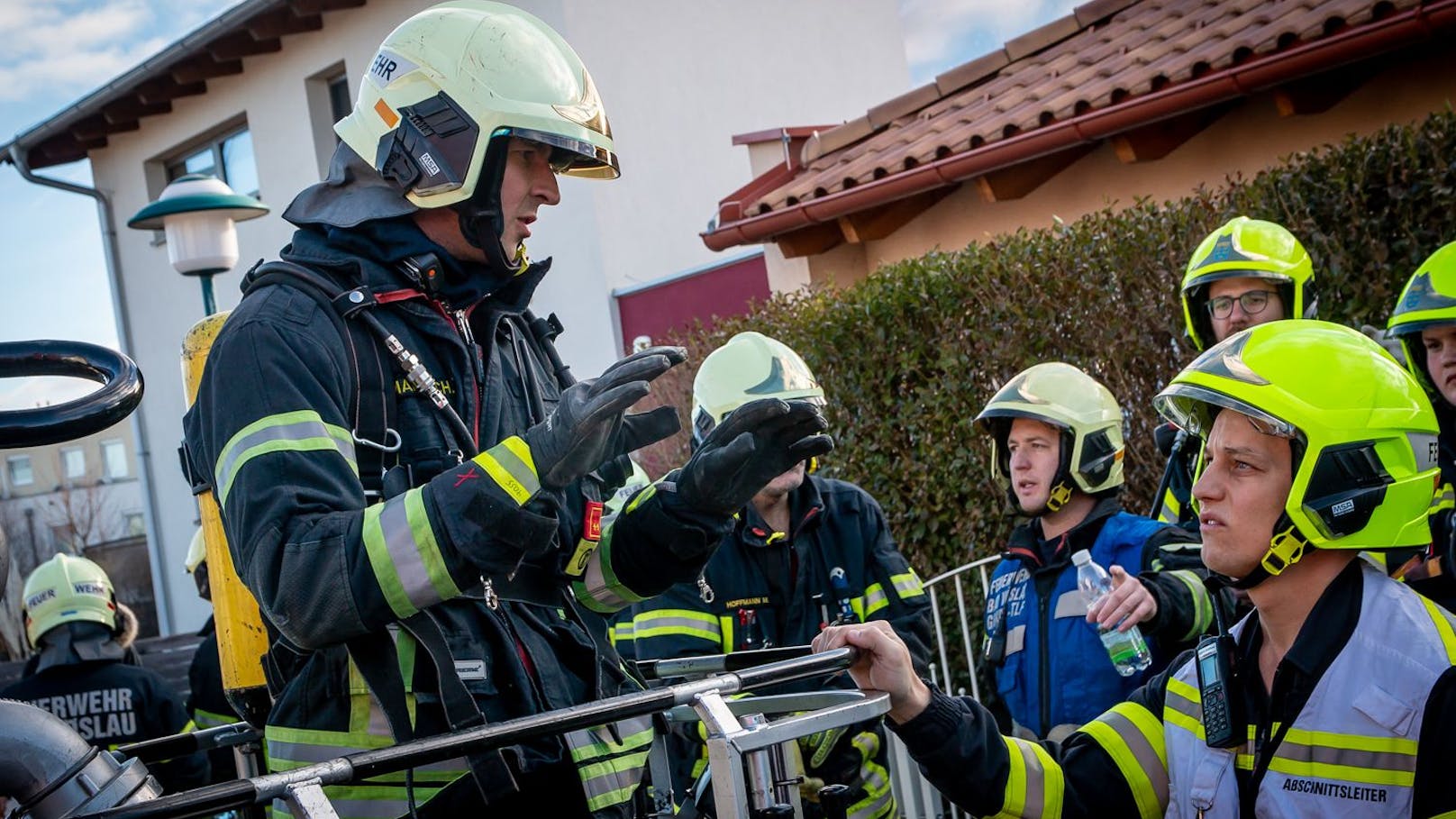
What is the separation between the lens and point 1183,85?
800 cm

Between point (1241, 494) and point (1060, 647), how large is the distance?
5.98 ft

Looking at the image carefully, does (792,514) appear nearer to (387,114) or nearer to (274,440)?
(387,114)

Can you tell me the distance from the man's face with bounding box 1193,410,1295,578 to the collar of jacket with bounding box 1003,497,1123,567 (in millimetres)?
1836

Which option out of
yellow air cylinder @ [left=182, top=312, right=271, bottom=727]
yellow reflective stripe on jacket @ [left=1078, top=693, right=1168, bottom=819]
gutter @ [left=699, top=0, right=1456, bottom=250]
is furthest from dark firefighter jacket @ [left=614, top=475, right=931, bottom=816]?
gutter @ [left=699, top=0, right=1456, bottom=250]

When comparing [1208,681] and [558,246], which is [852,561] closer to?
[1208,681]

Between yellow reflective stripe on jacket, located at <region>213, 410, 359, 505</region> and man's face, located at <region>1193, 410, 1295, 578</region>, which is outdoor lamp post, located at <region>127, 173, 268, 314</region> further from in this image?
man's face, located at <region>1193, 410, 1295, 578</region>

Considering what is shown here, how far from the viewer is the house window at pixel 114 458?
129 ft

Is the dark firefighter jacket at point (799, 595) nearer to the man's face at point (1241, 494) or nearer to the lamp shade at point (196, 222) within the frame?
the man's face at point (1241, 494)

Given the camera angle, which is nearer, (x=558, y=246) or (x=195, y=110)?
(x=558, y=246)

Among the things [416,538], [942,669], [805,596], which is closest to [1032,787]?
[416,538]

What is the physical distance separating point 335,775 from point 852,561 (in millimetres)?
2924

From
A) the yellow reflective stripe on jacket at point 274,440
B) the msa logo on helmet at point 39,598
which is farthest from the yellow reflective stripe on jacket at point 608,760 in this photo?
the msa logo on helmet at point 39,598

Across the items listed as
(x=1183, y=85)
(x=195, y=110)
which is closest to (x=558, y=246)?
(x=195, y=110)

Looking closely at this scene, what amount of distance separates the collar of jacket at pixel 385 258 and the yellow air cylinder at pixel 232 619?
400 millimetres
